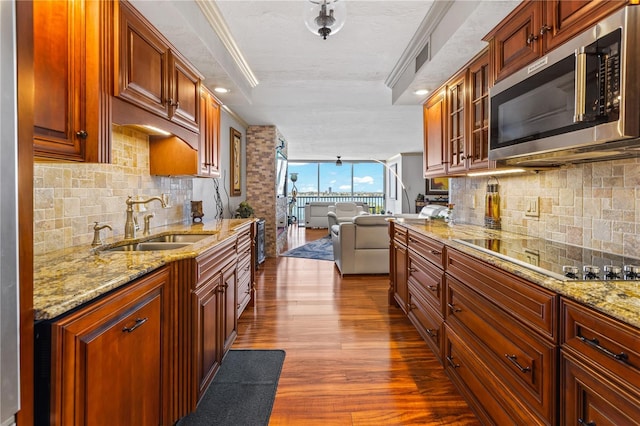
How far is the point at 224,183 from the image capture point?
4.71 meters

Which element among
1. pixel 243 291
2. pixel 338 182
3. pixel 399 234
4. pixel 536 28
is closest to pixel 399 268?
pixel 399 234

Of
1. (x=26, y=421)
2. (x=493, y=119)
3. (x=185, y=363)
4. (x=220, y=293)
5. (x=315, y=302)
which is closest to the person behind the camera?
(x=26, y=421)

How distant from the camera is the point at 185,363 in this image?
5.35ft

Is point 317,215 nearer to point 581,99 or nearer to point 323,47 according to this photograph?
point 323,47

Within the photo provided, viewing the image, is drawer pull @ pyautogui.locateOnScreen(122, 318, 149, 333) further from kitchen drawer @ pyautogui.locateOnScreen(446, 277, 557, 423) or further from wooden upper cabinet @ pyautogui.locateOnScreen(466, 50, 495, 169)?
wooden upper cabinet @ pyautogui.locateOnScreen(466, 50, 495, 169)

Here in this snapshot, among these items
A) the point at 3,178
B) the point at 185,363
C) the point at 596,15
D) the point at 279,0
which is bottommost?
the point at 185,363

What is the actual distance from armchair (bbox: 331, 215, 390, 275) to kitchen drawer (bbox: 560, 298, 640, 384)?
3670mm

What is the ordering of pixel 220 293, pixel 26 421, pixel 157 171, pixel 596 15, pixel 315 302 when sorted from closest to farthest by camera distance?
1. pixel 26 421
2. pixel 596 15
3. pixel 220 293
4. pixel 157 171
5. pixel 315 302

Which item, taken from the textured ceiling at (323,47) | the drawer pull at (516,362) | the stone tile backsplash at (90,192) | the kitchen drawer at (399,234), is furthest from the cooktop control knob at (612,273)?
the stone tile backsplash at (90,192)

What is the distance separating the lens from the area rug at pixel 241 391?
177 cm

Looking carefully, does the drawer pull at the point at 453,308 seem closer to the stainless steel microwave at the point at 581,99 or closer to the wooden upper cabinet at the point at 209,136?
the stainless steel microwave at the point at 581,99

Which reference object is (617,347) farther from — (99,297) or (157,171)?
(157,171)

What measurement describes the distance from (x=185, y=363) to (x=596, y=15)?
231 cm

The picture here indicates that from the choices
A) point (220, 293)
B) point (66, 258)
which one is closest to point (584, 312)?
point (220, 293)
